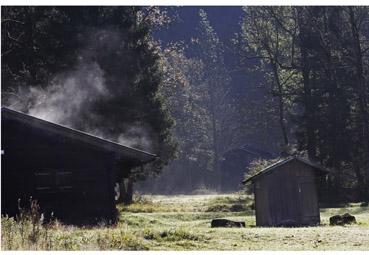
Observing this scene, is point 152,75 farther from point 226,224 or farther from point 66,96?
point 226,224

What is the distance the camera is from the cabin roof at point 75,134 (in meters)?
19.1

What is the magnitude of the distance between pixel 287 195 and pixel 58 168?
11975mm

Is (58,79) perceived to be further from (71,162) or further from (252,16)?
(252,16)

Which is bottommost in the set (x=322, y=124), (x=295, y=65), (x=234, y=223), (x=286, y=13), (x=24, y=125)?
(x=234, y=223)

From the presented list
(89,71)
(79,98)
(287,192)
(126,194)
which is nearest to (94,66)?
(89,71)

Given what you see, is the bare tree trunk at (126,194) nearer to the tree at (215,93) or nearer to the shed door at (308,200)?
the shed door at (308,200)

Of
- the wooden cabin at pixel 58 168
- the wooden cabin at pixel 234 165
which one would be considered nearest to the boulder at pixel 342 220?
the wooden cabin at pixel 58 168

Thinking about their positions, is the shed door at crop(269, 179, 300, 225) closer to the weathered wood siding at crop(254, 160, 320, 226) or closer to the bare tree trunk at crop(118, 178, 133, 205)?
the weathered wood siding at crop(254, 160, 320, 226)

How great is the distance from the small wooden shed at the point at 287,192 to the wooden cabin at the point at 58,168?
28.1 ft

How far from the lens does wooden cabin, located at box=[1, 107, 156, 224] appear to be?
19625 millimetres

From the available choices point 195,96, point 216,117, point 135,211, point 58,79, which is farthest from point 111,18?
point 216,117

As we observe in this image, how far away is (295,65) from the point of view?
49031mm

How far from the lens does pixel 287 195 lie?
27.4 m

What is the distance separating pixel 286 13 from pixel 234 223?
104ft
